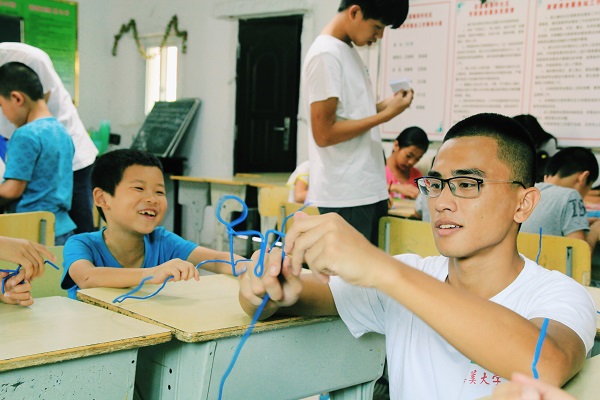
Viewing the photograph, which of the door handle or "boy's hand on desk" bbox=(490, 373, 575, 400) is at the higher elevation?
the door handle

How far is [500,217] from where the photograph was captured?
4.21 ft

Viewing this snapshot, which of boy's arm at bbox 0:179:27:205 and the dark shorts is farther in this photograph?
boy's arm at bbox 0:179:27:205

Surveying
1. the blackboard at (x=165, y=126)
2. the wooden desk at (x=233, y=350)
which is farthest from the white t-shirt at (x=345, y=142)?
the blackboard at (x=165, y=126)

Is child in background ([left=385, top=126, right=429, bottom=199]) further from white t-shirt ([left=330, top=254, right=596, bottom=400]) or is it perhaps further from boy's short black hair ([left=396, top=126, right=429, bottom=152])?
white t-shirt ([left=330, top=254, right=596, bottom=400])

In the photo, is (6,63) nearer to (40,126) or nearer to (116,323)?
(40,126)

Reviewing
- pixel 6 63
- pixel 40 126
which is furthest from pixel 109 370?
pixel 6 63

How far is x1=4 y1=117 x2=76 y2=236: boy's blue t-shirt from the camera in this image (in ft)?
9.21

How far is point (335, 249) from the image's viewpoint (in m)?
1.06

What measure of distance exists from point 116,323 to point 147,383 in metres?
0.18

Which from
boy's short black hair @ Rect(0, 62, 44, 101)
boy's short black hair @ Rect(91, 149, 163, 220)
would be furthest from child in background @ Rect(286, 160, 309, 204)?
boy's short black hair @ Rect(91, 149, 163, 220)

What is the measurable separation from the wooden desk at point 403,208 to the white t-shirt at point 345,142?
1.15 m

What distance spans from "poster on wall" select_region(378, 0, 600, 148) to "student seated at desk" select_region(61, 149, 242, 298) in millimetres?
3140

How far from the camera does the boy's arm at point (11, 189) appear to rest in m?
2.80

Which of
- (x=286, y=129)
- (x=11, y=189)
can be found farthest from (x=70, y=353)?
(x=286, y=129)
